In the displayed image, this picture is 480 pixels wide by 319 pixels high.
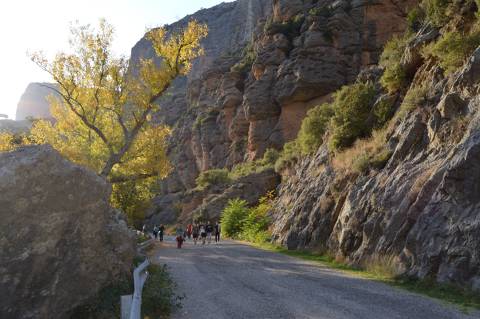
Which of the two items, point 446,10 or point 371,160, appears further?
point 446,10

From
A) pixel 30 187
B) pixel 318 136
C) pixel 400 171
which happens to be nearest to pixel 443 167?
pixel 400 171

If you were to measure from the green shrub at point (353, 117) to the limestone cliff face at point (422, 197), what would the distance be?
2.66m

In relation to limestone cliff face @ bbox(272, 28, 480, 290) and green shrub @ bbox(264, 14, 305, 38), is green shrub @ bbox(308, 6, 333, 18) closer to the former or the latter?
green shrub @ bbox(264, 14, 305, 38)

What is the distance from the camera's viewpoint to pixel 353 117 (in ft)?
81.8

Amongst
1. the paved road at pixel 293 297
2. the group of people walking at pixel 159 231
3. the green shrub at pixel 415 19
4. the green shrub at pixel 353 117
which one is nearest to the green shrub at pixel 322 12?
the green shrub at pixel 415 19

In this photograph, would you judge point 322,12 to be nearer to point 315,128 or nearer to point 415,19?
point 315,128

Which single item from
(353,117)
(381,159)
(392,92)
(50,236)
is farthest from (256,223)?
(50,236)

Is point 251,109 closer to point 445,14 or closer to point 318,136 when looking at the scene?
point 318,136

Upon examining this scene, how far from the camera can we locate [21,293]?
714 centimetres

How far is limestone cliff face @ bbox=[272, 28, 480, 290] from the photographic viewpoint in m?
12.0

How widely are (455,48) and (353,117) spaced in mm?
7920

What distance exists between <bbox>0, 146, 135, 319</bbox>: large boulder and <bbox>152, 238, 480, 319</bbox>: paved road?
2164 mm

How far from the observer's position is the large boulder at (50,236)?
7.24m

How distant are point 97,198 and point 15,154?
1813 millimetres
